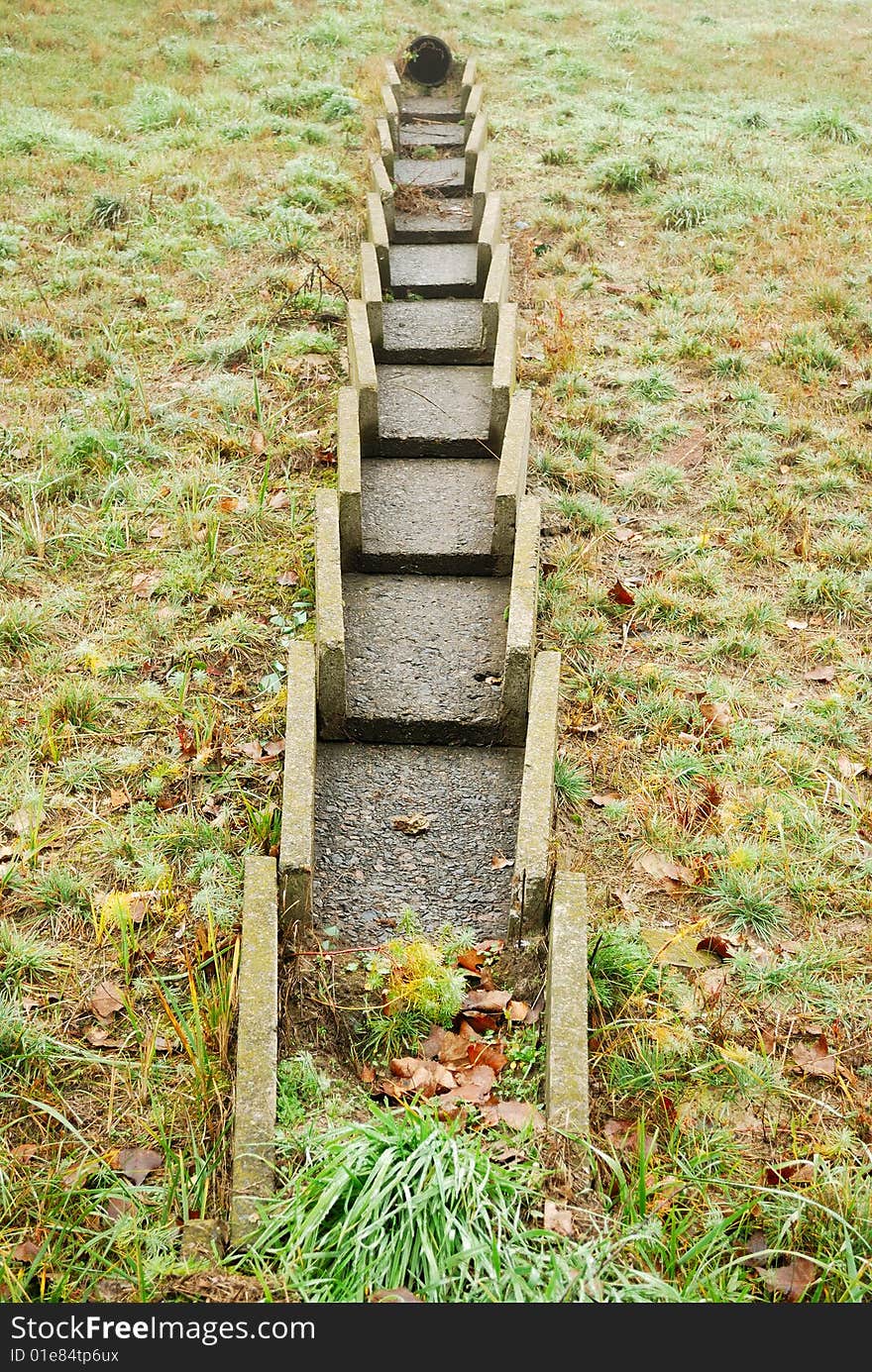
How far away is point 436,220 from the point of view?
10102 millimetres

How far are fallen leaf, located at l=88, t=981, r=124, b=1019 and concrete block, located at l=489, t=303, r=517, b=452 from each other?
4135mm

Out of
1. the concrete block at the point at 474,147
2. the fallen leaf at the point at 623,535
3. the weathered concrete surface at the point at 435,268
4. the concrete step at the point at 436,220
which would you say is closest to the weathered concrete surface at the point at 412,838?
the fallen leaf at the point at 623,535

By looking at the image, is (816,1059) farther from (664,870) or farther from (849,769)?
(849,769)

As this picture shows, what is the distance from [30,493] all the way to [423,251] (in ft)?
15.2

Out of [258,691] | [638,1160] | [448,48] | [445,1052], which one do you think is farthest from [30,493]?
[448,48]

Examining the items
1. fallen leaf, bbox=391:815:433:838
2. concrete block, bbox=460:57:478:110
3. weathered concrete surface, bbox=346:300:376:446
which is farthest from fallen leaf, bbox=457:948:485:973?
concrete block, bbox=460:57:478:110

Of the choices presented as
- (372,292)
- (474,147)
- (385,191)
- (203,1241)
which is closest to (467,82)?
(474,147)

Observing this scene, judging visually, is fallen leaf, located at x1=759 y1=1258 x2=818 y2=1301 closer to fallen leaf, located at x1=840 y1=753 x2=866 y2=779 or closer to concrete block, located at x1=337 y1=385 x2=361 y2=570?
fallen leaf, located at x1=840 y1=753 x2=866 y2=779

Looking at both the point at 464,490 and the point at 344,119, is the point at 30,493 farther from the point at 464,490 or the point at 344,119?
the point at 344,119

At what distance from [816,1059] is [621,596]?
304cm

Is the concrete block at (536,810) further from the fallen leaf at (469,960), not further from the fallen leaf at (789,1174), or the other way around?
the fallen leaf at (789,1174)

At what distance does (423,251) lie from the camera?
31.6ft

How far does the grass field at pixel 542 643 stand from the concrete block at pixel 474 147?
54 cm

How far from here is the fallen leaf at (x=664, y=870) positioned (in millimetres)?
4695
